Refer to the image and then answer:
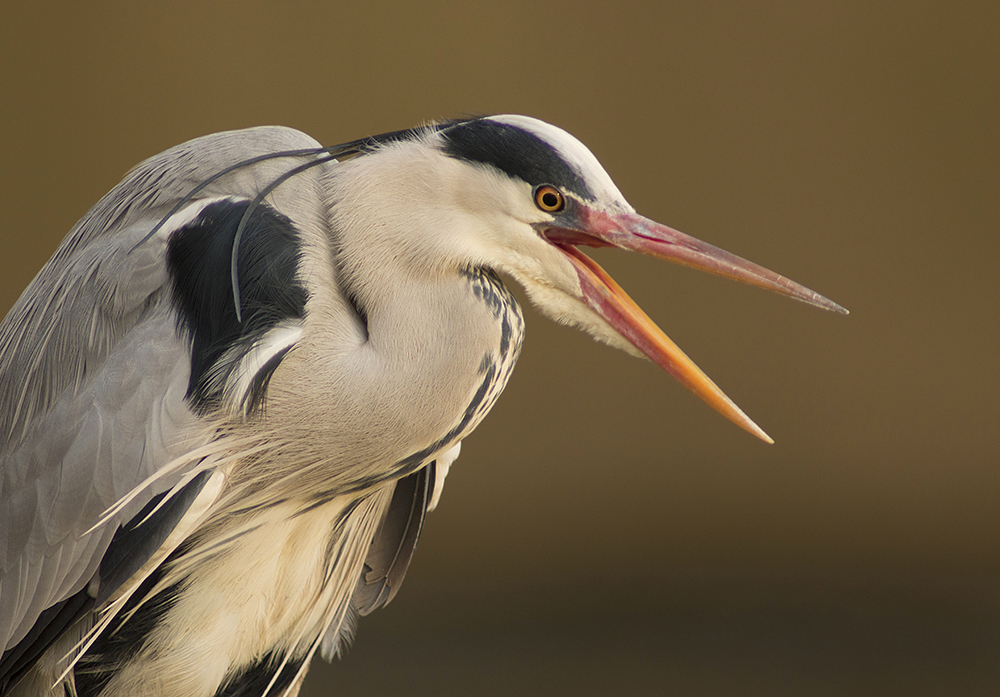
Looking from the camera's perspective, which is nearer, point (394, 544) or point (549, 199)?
point (549, 199)

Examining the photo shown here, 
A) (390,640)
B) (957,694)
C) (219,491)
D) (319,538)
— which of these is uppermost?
(219,491)

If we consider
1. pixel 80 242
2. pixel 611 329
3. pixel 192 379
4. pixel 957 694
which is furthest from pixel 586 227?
pixel 957 694

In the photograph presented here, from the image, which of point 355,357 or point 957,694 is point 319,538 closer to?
point 355,357

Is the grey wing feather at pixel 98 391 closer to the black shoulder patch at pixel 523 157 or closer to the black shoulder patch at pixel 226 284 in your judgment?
the black shoulder patch at pixel 226 284

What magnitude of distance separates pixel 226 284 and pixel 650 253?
0.43 meters

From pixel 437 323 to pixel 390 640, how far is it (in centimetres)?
198

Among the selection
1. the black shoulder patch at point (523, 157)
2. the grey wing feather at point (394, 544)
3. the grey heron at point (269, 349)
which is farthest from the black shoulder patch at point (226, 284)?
the grey wing feather at point (394, 544)

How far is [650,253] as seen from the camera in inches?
40.1

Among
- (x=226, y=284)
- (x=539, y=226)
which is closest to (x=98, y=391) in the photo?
(x=226, y=284)

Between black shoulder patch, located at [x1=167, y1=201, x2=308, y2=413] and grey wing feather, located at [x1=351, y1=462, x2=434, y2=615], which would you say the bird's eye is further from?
grey wing feather, located at [x1=351, y1=462, x2=434, y2=615]

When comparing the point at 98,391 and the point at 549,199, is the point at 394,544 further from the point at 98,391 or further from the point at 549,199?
the point at 549,199

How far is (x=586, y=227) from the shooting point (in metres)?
1.00

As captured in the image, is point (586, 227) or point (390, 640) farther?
point (390, 640)

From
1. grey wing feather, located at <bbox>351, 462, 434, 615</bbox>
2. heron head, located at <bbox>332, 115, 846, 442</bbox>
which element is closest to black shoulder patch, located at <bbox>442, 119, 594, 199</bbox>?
heron head, located at <bbox>332, 115, 846, 442</bbox>
